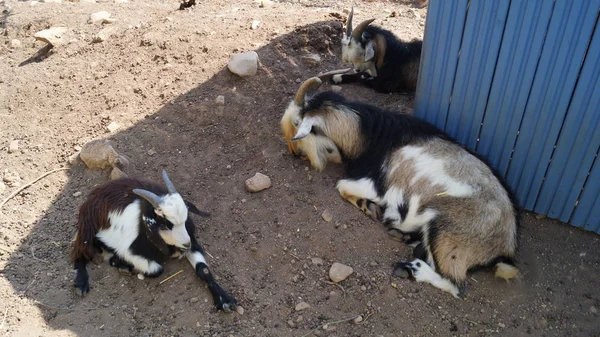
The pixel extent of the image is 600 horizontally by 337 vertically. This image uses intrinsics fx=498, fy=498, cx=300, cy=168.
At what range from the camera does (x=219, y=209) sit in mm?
3979

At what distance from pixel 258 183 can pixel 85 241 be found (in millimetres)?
1355

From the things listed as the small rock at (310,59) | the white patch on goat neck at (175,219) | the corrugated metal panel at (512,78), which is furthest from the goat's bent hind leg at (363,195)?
the small rock at (310,59)

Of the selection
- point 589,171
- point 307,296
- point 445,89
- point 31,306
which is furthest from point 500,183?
point 31,306

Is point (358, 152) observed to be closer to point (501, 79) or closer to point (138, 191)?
point (501, 79)

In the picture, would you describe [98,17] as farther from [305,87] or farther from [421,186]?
[421,186]

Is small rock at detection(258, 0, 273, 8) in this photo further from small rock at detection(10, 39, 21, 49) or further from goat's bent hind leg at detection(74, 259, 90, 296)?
goat's bent hind leg at detection(74, 259, 90, 296)

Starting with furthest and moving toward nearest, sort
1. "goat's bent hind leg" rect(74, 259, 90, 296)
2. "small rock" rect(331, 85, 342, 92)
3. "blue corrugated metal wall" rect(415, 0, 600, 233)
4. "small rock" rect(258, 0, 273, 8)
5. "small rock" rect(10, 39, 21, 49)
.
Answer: "small rock" rect(258, 0, 273, 8) → "small rock" rect(10, 39, 21, 49) → "small rock" rect(331, 85, 342, 92) → "goat's bent hind leg" rect(74, 259, 90, 296) → "blue corrugated metal wall" rect(415, 0, 600, 233)

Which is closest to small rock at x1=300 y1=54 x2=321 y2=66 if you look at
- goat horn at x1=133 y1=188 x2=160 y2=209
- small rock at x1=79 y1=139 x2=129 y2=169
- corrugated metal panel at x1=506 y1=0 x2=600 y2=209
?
small rock at x1=79 y1=139 x2=129 y2=169

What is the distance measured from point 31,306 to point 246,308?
1432mm

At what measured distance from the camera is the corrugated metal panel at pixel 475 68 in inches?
136

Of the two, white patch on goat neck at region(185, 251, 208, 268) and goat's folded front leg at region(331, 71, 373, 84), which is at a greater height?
goat's folded front leg at region(331, 71, 373, 84)

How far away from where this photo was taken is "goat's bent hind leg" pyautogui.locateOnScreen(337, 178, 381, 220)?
391cm

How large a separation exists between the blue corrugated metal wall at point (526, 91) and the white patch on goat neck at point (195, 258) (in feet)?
7.21

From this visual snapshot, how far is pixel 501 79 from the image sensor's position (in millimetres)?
3598
